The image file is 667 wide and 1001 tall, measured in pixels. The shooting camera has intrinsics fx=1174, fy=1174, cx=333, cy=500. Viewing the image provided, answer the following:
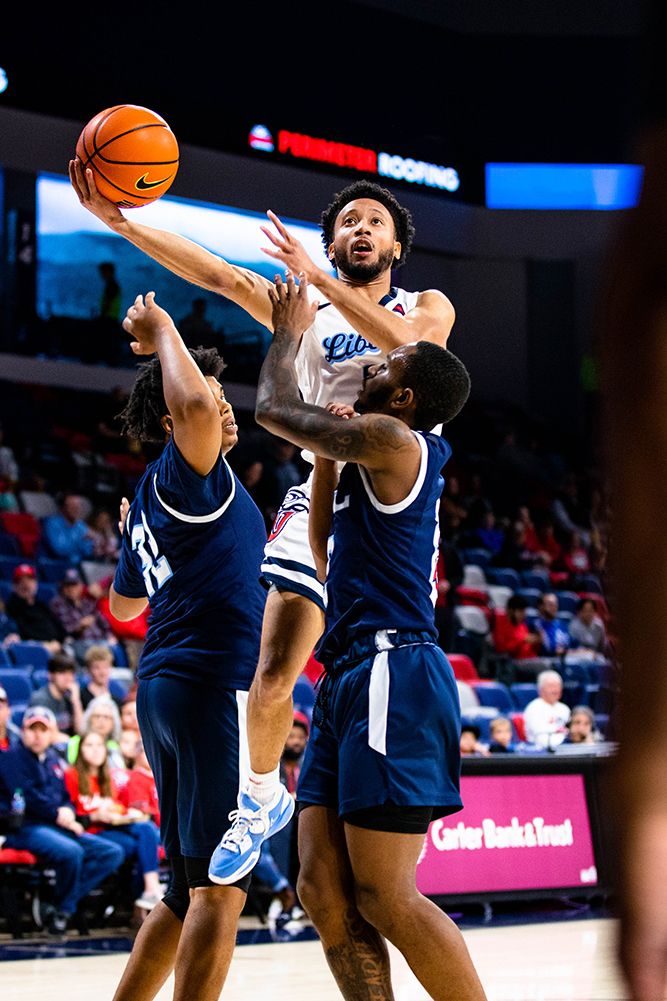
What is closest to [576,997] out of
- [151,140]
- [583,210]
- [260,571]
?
[260,571]

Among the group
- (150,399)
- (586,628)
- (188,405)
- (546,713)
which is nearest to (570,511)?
(586,628)

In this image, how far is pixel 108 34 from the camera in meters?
14.2

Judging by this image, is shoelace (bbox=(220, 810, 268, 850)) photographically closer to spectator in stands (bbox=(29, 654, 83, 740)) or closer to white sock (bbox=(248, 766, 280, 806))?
white sock (bbox=(248, 766, 280, 806))

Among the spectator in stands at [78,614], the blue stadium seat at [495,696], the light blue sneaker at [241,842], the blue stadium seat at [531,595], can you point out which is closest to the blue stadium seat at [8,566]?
the spectator in stands at [78,614]

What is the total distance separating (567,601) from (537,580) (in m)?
0.61

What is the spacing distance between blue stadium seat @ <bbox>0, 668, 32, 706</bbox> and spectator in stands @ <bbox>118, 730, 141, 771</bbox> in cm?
107

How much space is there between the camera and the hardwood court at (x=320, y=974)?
17.7ft

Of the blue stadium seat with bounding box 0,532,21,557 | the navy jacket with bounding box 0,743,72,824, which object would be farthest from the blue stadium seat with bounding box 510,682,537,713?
the navy jacket with bounding box 0,743,72,824

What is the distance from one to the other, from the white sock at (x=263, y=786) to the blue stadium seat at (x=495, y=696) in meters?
7.99

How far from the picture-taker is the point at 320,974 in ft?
20.0

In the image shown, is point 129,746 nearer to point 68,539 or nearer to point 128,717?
point 128,717

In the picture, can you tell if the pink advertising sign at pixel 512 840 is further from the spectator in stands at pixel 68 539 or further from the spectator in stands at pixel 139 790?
the spectator in stands at pixel 68 539

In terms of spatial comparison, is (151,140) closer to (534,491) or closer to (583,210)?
(534,491)

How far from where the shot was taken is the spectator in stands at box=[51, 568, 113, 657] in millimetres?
10289
